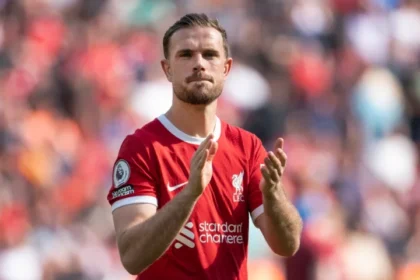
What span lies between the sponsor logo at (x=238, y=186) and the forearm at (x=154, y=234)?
1.97ft

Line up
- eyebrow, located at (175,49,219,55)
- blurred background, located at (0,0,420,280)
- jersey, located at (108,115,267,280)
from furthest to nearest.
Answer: blurred background, located at (0,0,420,280) → eyebrow, located at (175,49,219,55) → jersey, located at (108,115,267,280)

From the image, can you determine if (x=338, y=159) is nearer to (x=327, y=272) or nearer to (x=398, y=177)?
(x=398, y=177)

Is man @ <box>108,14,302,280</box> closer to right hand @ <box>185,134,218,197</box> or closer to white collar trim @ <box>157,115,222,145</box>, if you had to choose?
white collar trim @ <box>157,115,222,145</box>

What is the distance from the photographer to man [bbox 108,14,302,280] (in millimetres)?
6105

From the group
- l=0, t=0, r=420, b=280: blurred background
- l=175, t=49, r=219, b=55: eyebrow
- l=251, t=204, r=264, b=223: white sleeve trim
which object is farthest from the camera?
l=0, t=0, r=420, b=280: blurred background

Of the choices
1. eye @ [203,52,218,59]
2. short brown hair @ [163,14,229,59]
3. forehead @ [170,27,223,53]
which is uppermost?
short brown hair @ [163,14,229,59]

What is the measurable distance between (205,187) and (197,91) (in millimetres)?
481

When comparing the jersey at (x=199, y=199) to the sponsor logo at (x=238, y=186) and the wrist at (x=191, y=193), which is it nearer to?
the sponsor logo at (x=238, y=186)

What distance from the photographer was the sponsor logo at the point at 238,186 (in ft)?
20.9

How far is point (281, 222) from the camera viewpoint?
620 cm

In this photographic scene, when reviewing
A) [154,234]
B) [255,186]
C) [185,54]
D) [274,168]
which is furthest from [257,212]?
[185,54]

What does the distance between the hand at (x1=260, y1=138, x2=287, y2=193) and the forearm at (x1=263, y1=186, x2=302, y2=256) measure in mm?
38

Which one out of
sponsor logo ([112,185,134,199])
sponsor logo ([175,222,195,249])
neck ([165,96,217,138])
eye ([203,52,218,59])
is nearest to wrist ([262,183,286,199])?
sponsor logo ([175,222,195,249])

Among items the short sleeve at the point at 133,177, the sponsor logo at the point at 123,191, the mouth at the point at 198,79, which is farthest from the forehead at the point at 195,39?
the sponsor logo at the point at 123,191
